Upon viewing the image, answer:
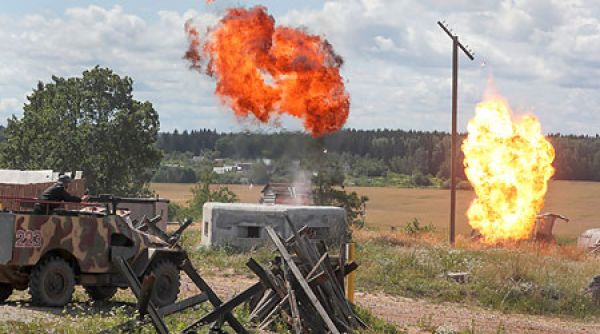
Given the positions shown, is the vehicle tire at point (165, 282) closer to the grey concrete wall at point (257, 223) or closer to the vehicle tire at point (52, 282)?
the vehicle tire at point (52, 282)

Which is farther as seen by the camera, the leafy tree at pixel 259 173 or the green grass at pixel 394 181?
the green grass at pixel 394 181

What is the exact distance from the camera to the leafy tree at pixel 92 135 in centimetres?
6091

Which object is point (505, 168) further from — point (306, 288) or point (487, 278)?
point (306, 288)

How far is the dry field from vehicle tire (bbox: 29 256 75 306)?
45.1 meters

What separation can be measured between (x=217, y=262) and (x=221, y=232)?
3.04 meters

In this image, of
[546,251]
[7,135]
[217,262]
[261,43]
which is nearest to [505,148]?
[546,251]

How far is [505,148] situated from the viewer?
4209cm

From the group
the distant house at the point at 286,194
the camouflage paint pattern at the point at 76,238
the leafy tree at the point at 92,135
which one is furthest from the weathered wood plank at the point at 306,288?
the leafy tree at the point at 92,135

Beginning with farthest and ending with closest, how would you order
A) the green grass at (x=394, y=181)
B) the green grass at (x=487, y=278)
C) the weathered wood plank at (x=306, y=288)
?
the green grass at (x=394, y=181) < the green grass at (x=487, y=278) < the weathered wood plank at (x=306, y=288)

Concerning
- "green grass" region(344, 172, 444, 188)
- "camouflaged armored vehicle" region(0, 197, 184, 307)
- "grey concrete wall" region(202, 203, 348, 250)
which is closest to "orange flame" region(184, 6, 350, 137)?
"grey concrete wall" region(202, 203, 348, 250)

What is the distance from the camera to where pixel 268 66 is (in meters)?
33.9

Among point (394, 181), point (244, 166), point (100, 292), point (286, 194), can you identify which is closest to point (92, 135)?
point (286, 194)

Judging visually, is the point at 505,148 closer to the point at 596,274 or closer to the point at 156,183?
the point at 596,274

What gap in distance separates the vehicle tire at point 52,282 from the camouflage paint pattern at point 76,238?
218 millimetres
